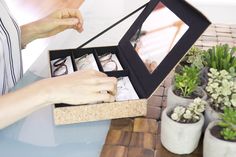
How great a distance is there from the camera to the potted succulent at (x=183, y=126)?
0.55 meters

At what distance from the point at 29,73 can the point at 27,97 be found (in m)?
0.33

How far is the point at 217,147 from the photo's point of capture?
510 millimetres

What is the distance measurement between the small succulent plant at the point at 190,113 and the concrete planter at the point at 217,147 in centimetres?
3

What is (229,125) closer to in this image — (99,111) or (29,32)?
(99,111)

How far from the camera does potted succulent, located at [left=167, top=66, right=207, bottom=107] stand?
2.03 ft

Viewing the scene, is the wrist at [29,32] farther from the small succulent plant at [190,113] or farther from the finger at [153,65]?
the small succulent plant at [190,113]

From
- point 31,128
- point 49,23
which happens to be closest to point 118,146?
point 31,128

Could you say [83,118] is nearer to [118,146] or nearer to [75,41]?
[118,146]

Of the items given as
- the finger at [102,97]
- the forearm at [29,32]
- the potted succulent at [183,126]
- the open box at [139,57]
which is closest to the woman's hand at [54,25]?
the forearm at [29,32]

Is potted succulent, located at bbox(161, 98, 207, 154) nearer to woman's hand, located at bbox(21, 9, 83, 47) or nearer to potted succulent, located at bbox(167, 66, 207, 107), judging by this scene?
potted succulent, located at bbox(167, 66, 207, 107)

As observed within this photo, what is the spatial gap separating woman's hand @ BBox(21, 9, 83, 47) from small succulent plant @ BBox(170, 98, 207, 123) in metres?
0.53

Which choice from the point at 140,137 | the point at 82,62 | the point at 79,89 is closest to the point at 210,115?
the point at 140,137

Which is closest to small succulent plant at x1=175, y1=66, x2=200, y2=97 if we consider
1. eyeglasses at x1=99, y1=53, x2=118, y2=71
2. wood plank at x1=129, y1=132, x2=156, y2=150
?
wood plank at x1=129, y1=132, x2=156, y2=150

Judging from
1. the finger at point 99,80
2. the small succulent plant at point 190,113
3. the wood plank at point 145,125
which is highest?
the finger at point 99,80
